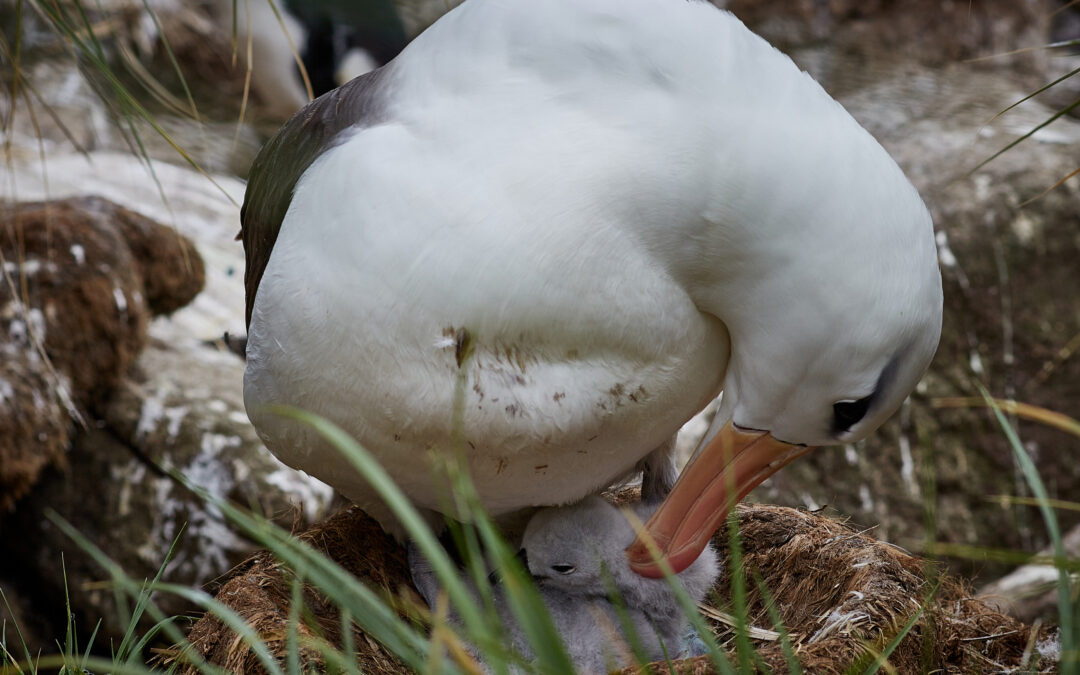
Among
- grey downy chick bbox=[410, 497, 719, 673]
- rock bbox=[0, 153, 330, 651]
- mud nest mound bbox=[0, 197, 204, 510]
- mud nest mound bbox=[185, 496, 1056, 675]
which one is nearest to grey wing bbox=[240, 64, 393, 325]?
mud nest mound bbox=[185, 496, 1056, 675]

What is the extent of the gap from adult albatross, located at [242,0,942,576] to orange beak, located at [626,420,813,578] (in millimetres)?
122

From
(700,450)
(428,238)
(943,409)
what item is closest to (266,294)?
(428,238)

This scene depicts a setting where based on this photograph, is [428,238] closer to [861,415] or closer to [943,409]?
[861,415]

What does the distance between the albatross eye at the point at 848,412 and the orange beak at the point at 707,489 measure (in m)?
0.16

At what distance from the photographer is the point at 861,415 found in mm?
2271

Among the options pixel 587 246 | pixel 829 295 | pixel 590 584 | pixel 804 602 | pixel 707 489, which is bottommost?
pixel 804 602

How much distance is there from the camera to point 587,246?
2051mm

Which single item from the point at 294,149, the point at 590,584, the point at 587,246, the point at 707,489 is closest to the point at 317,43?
the point at 294,149

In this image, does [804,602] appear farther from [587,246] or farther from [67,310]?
[67,310]

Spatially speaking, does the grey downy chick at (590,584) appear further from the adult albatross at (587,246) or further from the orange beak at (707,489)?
the adult albatross at (587,246)

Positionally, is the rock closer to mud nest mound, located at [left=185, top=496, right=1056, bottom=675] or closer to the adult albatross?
mud nest mound, located at [left=185, top=496, right=1056, bottom=675]

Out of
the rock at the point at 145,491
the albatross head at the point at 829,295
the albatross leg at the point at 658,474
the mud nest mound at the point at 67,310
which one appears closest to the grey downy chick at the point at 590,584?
the albatross leg at the point at 658,474

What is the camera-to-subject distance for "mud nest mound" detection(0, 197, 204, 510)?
433cm

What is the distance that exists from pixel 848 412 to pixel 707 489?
464mm
